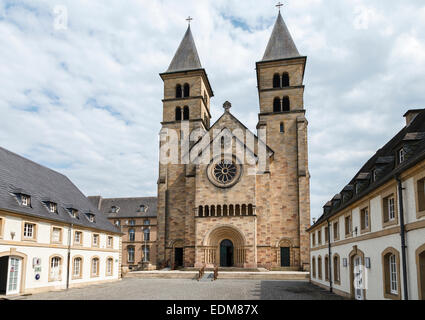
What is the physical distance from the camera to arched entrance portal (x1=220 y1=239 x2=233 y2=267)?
42094 mm

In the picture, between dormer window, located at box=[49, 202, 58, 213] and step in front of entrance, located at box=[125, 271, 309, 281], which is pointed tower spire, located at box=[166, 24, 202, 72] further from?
dormer window, located at box=[49, 202, 58, 213]

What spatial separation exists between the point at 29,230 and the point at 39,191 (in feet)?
15.4

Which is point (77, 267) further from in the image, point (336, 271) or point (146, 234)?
point (146, 234)

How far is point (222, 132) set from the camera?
4419 centimetres

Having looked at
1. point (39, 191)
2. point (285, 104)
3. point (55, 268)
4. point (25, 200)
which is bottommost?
point (55, 268)

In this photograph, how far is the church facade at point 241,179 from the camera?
41250 mm

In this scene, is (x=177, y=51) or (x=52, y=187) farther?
(x=177, y=51)

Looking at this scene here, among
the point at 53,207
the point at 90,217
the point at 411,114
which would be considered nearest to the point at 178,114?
the point at 90,217

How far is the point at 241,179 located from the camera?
4203 cm

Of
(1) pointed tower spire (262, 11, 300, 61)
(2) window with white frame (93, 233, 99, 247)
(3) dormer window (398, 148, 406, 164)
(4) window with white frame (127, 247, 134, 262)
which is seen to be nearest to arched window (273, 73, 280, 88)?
(1) pointed tower spire (262, 11, 300, 61)
